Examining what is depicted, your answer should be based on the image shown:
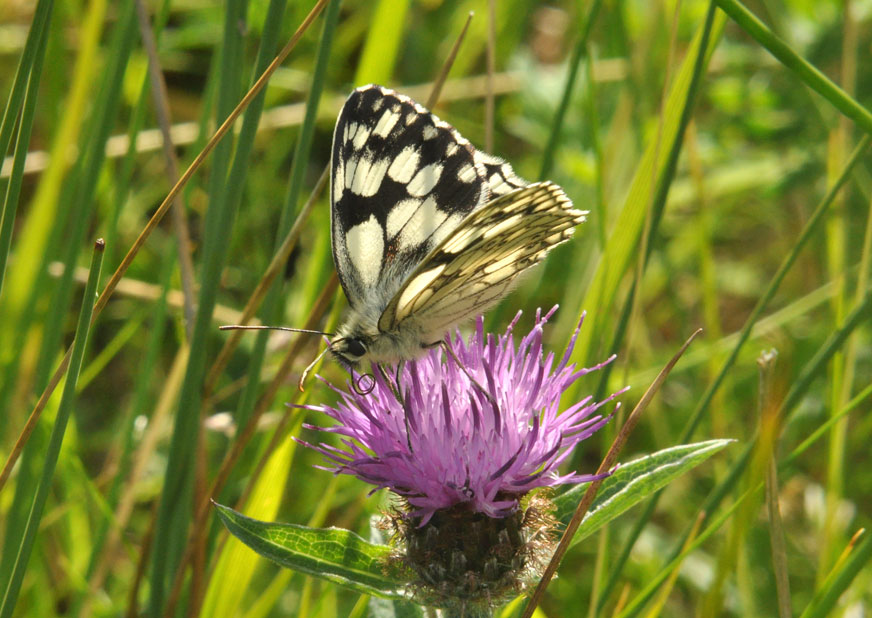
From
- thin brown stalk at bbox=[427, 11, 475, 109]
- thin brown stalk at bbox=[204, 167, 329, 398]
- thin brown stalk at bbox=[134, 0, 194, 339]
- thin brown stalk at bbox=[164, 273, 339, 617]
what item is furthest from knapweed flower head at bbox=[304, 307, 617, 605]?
thin brown stalk at bbox=[427, 11, 475, 109]

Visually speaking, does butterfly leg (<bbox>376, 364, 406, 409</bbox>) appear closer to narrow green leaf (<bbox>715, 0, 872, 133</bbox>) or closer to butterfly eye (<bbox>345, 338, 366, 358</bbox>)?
butterfly eye (<bbox>345, 338, 366, 358</bbox>)

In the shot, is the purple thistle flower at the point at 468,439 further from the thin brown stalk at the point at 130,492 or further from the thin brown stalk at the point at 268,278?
the thin brown stalk at the point at 130,492

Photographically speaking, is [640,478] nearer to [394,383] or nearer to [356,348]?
[394,383]

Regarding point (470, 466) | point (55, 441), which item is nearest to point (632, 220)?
point (470, 466)

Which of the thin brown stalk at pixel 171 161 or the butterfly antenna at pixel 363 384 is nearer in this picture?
the butterfly antenna at pixel 363 384

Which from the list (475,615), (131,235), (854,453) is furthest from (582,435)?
(131,235)

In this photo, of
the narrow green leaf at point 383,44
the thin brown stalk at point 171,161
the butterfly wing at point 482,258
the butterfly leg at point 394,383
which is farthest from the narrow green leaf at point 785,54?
the narrow green leaf at point 383,44
